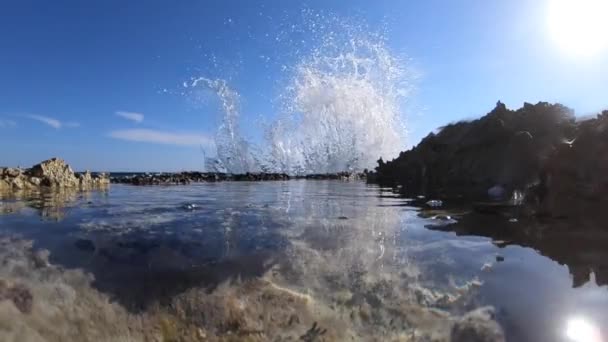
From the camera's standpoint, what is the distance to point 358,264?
498 cm

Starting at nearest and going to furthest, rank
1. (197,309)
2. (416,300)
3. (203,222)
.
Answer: (197,309)
(416,300)
(203,222)

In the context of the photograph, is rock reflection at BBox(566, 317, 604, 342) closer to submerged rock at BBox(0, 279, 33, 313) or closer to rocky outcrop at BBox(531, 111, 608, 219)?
submerged rock at BBox(0, 279, 33, 313)

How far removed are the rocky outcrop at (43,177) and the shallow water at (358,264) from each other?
11253 millimetres

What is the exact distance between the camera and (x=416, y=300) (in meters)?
3.98

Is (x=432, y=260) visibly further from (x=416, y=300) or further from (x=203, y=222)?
(x=203, y=222)

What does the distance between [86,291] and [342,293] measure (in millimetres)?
2513

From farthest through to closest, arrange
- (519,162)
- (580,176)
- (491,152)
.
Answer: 1. (491,152)
2. (519,162)
3. (580,176)

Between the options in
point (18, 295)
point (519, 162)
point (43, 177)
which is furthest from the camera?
point (43, 177)

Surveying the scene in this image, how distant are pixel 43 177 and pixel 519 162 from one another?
2236cm

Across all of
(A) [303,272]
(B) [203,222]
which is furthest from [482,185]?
(A) [303,272]

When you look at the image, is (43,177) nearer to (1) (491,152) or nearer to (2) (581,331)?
(2) (581,331)

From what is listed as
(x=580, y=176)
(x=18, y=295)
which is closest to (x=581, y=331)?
(x=18, y=295)

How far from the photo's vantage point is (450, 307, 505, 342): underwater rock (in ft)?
11.1

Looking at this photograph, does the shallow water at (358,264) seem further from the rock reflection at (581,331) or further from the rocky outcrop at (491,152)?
the rocky outcrop at (491,152)
